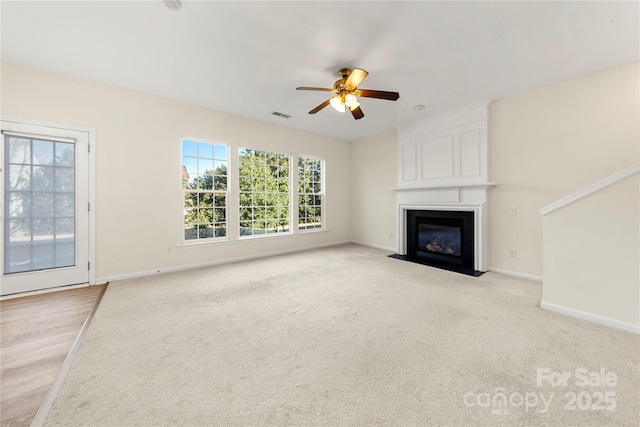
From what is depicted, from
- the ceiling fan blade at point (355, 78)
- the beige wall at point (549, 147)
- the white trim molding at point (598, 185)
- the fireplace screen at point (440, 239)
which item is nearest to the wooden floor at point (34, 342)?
the ceiling fan blade at point (355, 78)

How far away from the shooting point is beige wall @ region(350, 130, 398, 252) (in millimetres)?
5633

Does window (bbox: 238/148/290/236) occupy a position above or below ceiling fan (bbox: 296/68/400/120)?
below

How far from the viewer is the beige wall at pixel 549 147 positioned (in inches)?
118

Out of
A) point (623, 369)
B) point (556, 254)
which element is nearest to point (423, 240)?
point (556, 254)

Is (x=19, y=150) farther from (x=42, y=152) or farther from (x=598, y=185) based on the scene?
(x=598, y=185)

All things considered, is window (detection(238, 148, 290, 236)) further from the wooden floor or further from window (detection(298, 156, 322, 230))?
the wooden floor

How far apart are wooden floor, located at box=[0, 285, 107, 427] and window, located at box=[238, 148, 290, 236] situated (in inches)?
97.3

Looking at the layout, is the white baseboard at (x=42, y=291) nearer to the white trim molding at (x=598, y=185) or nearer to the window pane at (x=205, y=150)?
the window pane at (x=205, y=150)

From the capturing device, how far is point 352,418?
1.30 metres

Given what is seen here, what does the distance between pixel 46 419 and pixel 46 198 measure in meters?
3.12

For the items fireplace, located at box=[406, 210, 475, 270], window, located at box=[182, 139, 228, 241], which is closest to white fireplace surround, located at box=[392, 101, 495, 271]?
fireplace, located at box=[406, 210, 475, 270]

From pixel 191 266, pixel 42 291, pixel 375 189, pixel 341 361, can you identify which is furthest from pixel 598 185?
pixel 42 291

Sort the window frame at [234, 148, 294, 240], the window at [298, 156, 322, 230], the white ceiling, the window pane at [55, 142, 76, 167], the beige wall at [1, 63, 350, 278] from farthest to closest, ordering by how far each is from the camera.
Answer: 1. the window at [298, 156, 322, 230]
2. the window frame at [234, 148, 294, 240]
3. the window pane at [55, 142, 76, 167]
4. the beige wall at [1, 63, 350, 278]
5. the white ceiling

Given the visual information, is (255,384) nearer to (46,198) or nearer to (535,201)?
(46,198)
